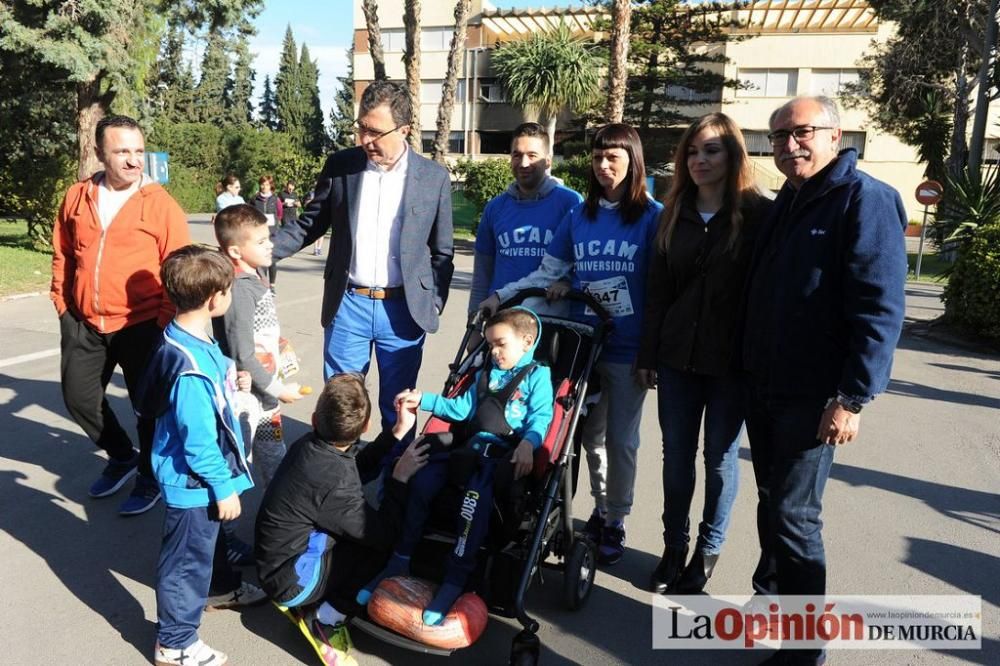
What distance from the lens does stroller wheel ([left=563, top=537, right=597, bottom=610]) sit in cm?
313

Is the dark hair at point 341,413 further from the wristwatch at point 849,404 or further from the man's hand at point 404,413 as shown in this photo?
the wristwatch at point 849,404

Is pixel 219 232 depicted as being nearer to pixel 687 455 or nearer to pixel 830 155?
pixel 687 455

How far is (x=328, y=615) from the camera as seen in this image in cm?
276

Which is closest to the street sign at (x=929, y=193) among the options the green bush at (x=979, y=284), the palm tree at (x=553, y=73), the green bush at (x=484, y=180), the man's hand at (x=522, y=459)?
the green bush at (x=979, y=284)

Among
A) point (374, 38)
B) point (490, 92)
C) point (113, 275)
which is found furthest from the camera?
point (490, 92)

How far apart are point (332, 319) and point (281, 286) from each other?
850 cm

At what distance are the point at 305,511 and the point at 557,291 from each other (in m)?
1.62

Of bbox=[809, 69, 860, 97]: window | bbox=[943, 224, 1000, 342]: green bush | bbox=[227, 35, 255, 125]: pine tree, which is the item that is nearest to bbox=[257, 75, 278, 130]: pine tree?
bbox=[227, 35, 255, 125]: pine tree

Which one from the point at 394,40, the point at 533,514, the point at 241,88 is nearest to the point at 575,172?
the point at 533,514

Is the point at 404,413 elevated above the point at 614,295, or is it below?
below

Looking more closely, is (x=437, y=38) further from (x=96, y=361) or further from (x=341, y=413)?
(x=341, y=413)

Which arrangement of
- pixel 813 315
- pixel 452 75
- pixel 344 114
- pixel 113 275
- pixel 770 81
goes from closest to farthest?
pixel 813 315 < pixel 113 275 < pixel 452 75 < pixel 770 81 < pixel 344 114

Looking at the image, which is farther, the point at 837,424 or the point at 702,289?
the point at 702,289

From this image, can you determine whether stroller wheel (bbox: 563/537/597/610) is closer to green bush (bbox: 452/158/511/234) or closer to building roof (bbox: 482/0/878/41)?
green bush (bbox: 452/158/511/234)
